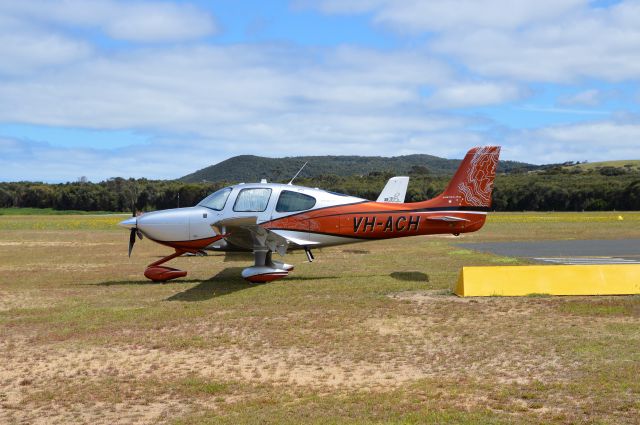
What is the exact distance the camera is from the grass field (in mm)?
6285

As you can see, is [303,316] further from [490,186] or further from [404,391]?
[490,186]

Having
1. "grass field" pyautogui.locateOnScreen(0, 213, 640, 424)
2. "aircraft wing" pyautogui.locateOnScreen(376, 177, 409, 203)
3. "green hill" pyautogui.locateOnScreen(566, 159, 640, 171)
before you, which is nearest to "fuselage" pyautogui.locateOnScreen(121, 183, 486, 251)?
"grass field" pyautogui.locateOnScreen(0, 213, 640, 424)

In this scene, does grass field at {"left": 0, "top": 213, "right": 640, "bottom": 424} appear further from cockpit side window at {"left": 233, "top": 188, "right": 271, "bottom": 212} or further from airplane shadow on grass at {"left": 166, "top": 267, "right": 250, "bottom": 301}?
cockpit side window at {"left": 233, "top": 188, "right": 271, "bottom": 212}

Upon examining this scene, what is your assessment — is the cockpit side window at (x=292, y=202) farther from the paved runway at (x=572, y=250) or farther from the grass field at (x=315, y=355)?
the paved runway at (x=572, y=250)

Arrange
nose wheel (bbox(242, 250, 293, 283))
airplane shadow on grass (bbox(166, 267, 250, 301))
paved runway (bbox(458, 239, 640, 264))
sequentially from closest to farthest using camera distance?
1. airplane shadow on grass (bbox(166, 267, 250, 301))
2. nose wheel (bbox(242, 250, 293, 283))
3. paved runway (bbox(458, 239, 640, 264))

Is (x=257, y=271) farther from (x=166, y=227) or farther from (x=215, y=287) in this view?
(x=166, y=227)

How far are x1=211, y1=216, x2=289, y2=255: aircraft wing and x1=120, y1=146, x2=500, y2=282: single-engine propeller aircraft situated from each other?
0.38 m

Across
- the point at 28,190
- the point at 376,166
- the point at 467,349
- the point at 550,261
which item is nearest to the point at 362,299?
the point at 467,349

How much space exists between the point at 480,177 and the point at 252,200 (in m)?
5.96

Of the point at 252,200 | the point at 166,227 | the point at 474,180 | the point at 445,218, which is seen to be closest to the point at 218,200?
the point at 252,200

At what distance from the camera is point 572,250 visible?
23.4 m

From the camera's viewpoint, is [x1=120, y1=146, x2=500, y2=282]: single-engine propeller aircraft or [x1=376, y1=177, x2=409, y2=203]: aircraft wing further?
[x1=376, y1=177, x2=409, y2=203]: aircraft wing

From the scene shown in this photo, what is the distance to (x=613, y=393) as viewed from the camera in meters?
6.34

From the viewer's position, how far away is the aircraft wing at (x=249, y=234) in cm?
1359
